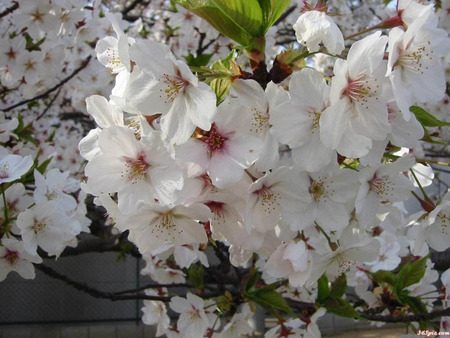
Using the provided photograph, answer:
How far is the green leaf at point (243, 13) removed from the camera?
0.95 metres

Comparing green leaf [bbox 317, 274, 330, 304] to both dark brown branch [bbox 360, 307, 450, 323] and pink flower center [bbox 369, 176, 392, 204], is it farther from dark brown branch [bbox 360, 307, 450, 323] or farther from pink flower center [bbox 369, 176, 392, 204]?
pink flower center [bbox 369, 176, 392, 204]

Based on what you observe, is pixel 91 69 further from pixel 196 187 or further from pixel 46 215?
pixel 196 187

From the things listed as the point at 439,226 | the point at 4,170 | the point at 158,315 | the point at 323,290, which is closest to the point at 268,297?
the point at 323,290

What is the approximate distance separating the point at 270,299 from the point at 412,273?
538mm

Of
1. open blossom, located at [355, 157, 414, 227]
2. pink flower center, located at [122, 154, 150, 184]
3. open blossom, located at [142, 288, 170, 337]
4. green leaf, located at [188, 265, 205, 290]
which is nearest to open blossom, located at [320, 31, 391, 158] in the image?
open blossom, located at [355, 157, 414, 227]

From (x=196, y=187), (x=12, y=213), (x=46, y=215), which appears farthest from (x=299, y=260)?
(x=12, y=213)

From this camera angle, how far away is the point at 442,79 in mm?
900

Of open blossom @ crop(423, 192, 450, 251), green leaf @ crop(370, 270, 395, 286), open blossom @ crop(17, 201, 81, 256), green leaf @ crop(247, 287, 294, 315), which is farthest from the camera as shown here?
green leaf @ crop(370, 270, 395, 286)

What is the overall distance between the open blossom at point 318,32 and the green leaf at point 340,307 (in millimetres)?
1022

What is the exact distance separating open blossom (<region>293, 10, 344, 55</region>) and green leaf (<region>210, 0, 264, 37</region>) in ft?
0.33

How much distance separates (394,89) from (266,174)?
27 centimetres

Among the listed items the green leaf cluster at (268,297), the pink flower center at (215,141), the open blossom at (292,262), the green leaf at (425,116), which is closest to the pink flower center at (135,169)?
the pink flower center at (215,141)

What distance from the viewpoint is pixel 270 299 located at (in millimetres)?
1602

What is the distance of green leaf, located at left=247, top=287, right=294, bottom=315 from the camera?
1547mm
